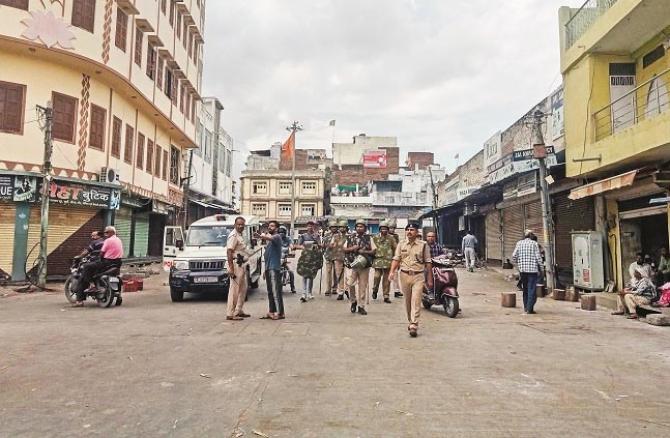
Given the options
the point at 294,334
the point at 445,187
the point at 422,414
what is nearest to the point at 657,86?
the point at 294,334

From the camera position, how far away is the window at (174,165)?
2756cm

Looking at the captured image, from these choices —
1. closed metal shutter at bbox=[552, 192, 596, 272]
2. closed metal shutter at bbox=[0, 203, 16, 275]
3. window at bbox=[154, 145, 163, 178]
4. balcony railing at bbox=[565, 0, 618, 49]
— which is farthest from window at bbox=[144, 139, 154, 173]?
balcony railing at bbox=[565, 0, 618, 49]

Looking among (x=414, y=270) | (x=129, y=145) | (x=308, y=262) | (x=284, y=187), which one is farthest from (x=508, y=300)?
(x=284, y=187)

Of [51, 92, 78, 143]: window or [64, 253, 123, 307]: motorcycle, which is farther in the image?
[51, 92, 78, 143]: window

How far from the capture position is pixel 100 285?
417 inches

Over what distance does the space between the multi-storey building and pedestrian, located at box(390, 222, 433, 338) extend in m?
24.8

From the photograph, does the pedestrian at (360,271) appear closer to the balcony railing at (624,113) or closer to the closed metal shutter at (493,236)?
the balcony railing at (624,113)

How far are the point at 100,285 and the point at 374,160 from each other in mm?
59554

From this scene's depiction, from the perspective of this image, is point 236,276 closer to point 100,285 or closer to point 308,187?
point 100,285

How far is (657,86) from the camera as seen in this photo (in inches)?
473

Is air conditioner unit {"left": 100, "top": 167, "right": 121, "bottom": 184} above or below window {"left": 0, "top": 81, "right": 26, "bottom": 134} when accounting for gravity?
below

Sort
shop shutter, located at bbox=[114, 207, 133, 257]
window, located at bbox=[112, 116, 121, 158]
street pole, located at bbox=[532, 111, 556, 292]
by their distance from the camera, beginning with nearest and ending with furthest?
1. street pole, located at bbox=[532, 111, 556, 292]
2. window, located at bbox=[112, 116, 121, 158]
3. shop shutter, located at bbox=[114, 207, 133, 257]

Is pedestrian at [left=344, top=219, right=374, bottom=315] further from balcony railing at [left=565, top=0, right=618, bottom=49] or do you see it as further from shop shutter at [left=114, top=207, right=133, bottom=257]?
shop shutter at [left=114, top=207, right=133, bottom=257]

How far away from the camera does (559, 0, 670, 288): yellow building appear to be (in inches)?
441
